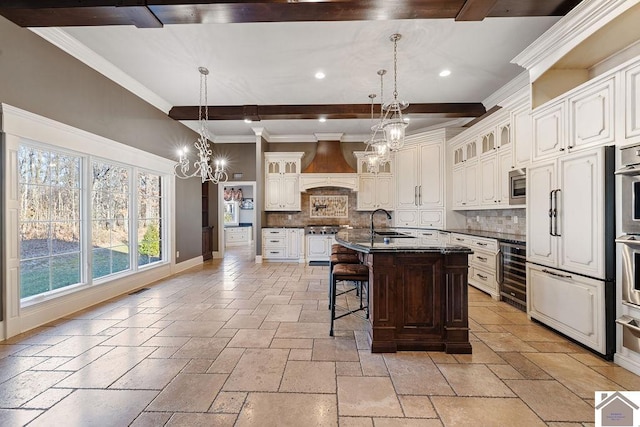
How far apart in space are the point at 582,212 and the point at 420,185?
12.2 ft

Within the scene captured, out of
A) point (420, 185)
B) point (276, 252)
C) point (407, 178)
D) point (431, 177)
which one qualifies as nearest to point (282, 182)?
point (276, 252)

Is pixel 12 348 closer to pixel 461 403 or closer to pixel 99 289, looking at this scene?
pixel 99 289

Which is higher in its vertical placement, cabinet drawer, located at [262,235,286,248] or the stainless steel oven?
the stainless steel oven

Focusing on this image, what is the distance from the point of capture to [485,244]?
4.12 m

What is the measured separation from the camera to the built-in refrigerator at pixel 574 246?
230 cm

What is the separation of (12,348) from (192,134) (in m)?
4.67

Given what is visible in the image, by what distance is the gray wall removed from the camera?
2713 mm

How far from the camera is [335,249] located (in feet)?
13.4

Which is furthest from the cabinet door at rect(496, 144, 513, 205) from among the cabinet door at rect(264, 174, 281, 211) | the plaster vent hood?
the cabinet door at rect(264, 174, 281, 211)

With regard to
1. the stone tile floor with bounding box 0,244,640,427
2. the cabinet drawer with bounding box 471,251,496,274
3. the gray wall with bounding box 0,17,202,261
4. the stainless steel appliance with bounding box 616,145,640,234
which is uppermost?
the gray wall with bounding box 0,17,202,261

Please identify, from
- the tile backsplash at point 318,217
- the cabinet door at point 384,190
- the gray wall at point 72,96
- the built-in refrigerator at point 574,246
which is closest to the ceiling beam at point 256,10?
the gray wall at point 72,96

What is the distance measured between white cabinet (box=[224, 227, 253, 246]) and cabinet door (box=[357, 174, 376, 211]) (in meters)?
5.78

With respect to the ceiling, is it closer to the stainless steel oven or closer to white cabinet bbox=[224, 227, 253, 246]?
the stainless steel oven

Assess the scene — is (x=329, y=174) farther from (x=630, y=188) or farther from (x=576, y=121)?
(x=630, y=188)
